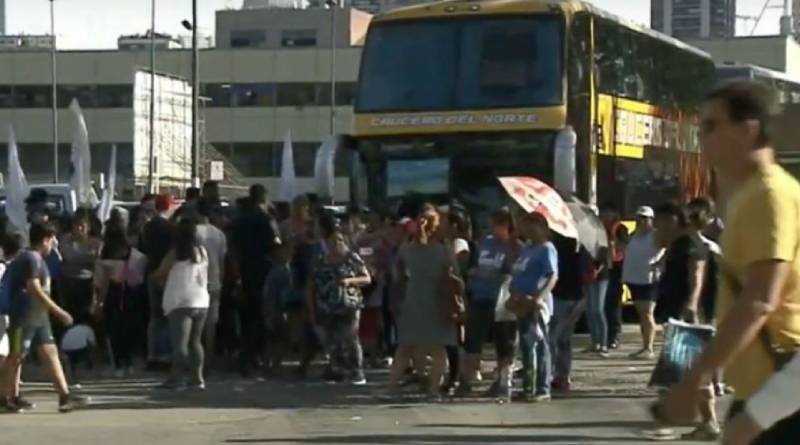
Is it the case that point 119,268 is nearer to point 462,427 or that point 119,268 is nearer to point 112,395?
Answer: point 112,395

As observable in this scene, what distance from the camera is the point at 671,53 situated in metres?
27.4

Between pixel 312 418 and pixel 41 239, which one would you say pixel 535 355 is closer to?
pixel 312 418

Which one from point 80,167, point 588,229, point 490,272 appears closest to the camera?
point 490,272

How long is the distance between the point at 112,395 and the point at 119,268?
1957mm

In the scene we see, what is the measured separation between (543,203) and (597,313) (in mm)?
4689

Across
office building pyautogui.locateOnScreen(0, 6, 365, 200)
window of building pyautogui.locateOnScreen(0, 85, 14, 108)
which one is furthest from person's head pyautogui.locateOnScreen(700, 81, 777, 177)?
window of building pyautogui.locateOnScreen(0, 85, 14, 108)

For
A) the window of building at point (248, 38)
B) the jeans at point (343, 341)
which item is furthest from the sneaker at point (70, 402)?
the window of building at point (248, 38)

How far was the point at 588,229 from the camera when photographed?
55.8ft

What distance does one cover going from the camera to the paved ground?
12898mm

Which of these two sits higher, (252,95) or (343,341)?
(252,95)

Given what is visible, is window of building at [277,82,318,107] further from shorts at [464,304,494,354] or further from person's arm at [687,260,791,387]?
person's arm at [687,260,791,387]

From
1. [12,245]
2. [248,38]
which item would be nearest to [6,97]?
[248,38]

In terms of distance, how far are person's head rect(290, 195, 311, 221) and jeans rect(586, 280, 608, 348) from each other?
3.36 metres

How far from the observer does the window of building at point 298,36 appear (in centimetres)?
7788
